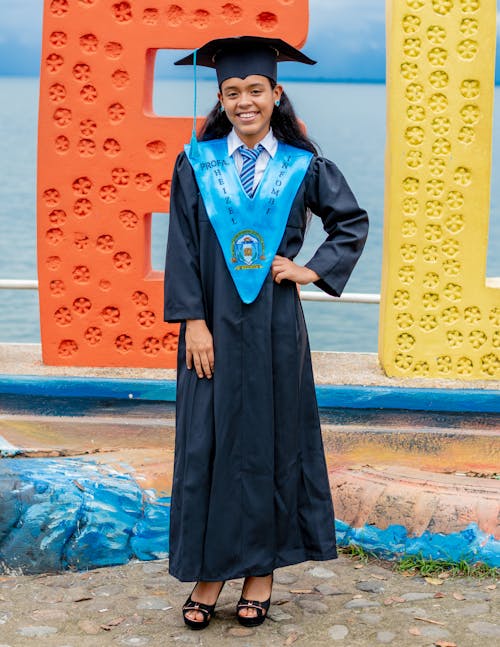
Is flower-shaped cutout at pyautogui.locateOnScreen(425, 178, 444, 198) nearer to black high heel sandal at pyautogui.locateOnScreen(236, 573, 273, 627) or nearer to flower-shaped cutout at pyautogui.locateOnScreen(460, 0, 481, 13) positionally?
flower-shaped cutout at pyautogui.locateOnScreen(460, 0, 481, 13)

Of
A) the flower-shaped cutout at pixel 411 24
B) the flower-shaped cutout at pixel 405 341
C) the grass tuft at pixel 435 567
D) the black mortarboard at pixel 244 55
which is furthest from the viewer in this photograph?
the flower-shaped cutout at pixel 405 341

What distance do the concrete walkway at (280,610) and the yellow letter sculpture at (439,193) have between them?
105 cm

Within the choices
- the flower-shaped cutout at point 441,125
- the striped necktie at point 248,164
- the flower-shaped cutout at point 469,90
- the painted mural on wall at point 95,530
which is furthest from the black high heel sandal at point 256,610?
the flower-shaped cutout at point 469,90

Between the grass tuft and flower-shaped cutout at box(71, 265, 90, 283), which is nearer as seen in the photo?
the grass tuft

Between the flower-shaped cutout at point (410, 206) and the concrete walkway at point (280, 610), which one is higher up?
the flower-shaped cutout at point (410, 206)

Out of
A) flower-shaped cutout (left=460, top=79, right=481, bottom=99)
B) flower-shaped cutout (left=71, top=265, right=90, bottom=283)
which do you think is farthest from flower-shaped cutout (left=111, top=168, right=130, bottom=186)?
flower-shaped cutout (left=460, top=79, right=481, bottom=99)

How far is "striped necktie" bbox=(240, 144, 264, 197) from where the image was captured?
3961mm

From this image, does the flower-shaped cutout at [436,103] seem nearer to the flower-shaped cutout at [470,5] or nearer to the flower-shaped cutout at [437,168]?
the flower-shaped cutout at [437,168]

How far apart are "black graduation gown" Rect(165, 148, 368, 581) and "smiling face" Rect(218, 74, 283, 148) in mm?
227

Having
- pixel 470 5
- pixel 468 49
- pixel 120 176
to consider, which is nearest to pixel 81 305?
pixel 120 176

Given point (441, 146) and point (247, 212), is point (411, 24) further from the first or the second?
point (247, 212)

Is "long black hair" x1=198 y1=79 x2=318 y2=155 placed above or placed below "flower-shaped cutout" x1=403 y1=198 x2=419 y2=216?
above

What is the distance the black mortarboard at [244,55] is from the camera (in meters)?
3.85

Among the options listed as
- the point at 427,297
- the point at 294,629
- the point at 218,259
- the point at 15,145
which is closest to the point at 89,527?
the point at 294,629
